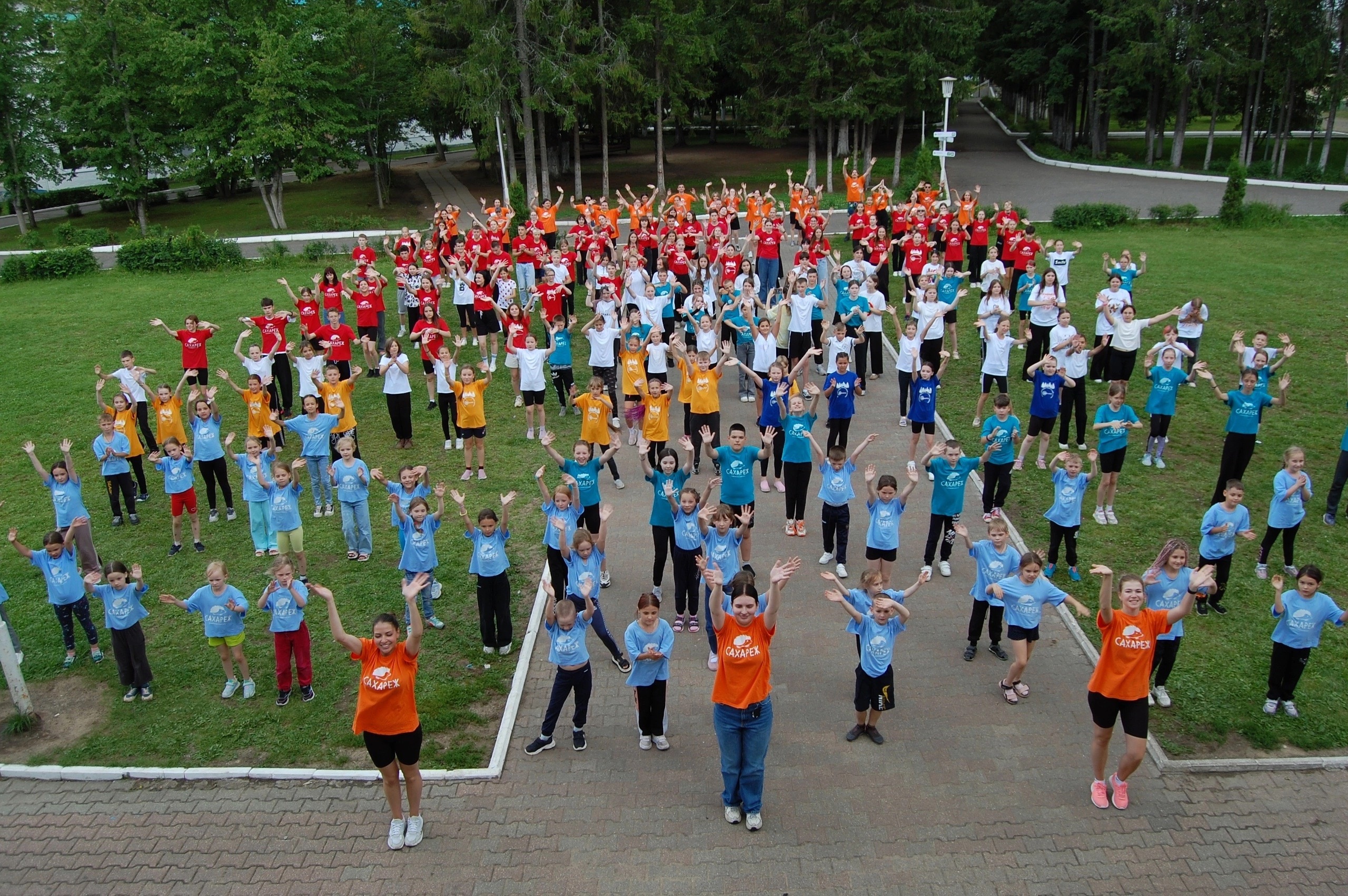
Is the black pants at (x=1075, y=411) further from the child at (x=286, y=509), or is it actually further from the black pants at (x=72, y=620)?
the black pants at (x=72, y=620)

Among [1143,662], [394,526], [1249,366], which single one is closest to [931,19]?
[1249,366]

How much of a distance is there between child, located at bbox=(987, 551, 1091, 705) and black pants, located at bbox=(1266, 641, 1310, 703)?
5.34ft

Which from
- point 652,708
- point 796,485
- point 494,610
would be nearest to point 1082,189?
point 796,485

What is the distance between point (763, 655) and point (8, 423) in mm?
15295

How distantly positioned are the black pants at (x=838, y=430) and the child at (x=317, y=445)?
6337mm

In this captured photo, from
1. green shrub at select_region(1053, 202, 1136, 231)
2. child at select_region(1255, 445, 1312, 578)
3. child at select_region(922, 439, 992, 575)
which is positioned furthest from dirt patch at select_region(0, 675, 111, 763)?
green shrub at select_region(1053, 202, 1136, 231)

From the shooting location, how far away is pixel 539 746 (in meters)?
7.61

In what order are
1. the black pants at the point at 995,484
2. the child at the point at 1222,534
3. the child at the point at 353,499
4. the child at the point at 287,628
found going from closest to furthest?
the child at the point at 287,628
the child at the point at 1222,534
the child at the point at 353,499
the black pants at the point at 995,484

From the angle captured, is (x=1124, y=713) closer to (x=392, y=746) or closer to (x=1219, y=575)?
(x=1219, y=575)

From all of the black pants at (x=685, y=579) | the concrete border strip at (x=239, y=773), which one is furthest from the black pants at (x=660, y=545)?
the concrete border strip at (x=239, y=773)

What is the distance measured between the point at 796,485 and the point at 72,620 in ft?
25.1

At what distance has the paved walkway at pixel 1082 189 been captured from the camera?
31188 mm

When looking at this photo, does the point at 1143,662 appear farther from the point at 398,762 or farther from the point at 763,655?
the point at 398,762

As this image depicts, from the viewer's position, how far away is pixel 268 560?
36.1ft
